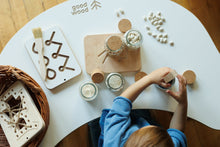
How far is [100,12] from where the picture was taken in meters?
0.78

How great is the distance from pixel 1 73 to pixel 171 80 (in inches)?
25.0

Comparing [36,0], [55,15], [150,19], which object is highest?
[36,0]

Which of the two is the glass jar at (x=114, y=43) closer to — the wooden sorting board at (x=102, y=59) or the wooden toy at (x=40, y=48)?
the wooden sorting board at (x=102, y=59)

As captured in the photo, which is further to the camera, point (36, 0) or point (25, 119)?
point (36, 0)

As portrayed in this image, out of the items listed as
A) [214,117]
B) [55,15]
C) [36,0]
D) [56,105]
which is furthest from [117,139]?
[36,0]

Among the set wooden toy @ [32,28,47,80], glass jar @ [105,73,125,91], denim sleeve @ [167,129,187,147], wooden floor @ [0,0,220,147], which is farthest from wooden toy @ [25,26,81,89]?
wooden floor @ [0,0,220,147]

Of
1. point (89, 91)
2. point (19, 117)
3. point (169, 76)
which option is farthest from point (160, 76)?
point (19, 117)

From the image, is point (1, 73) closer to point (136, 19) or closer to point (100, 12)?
point (100, 12)

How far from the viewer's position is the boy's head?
57cm

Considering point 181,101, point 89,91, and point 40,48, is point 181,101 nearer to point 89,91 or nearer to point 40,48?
point 89,91

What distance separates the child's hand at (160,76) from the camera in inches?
28.2

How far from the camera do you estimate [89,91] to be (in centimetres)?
72

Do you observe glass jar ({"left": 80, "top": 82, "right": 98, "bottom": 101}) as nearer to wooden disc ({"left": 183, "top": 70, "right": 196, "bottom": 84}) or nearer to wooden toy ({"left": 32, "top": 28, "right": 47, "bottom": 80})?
wooden toy ({"left": 32, "top": 28, "right": 47, "bottom": 80})

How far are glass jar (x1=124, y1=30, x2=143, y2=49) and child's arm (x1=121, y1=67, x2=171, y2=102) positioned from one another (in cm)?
13
